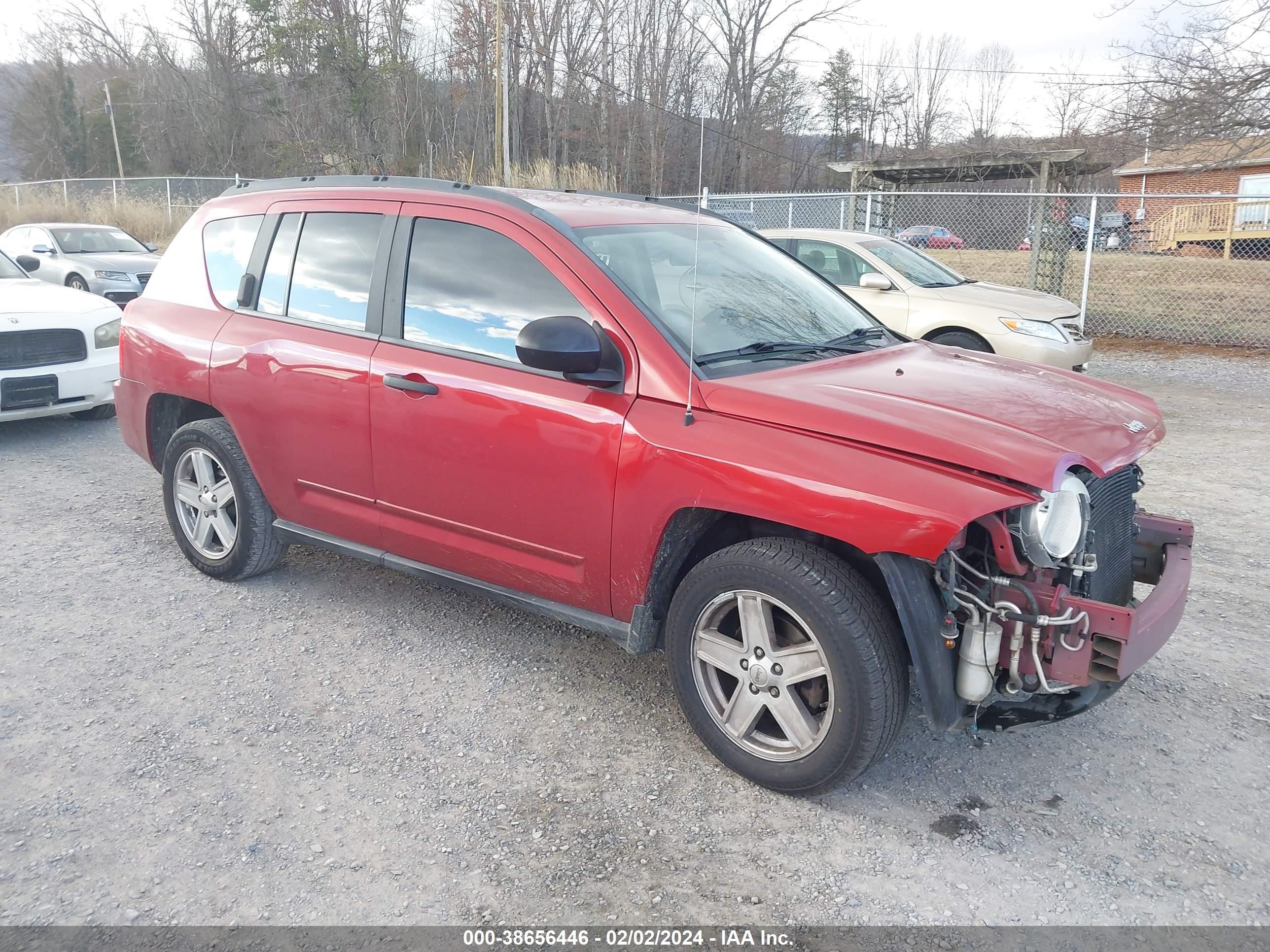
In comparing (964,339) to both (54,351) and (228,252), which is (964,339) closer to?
(228,252)

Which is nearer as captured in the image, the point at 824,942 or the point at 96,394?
the point at 824,942

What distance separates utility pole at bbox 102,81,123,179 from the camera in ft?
155

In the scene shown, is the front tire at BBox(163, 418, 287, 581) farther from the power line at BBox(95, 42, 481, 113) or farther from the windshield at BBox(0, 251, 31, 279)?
the power line at BBox(95, 42, 481, 113)

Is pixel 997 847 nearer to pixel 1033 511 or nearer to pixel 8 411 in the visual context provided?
pixel 1033 511

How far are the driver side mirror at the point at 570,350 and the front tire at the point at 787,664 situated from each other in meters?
0.74

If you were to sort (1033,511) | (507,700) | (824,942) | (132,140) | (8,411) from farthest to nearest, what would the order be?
1. (132,140)
2. (8,411)
3. (507,700)
4. (1033,511)
5. (824,942)

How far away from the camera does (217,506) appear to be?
4781 millimetres

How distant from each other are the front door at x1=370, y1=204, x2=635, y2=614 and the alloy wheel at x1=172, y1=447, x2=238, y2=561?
1113 millimetres

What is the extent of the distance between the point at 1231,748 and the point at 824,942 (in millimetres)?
1878

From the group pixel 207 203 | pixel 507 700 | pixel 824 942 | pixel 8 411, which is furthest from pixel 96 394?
pixel 824 942

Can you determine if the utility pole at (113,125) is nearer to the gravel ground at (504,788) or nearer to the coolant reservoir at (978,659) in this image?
the gravel ground at (504,788)

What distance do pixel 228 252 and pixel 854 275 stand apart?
6.50 m

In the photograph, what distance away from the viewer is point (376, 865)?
281cm

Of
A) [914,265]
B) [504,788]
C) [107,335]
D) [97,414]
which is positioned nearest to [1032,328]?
[914,265]
